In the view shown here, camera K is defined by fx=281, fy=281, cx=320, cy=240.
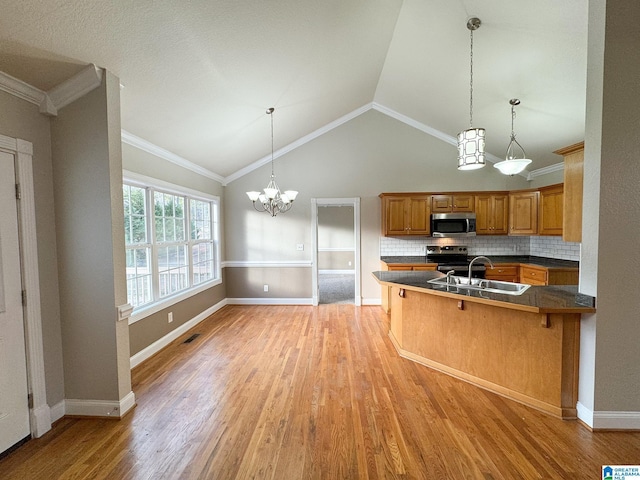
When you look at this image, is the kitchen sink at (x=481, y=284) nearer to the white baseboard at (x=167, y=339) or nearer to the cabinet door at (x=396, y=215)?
the cabinet door at (x=396, y=215)

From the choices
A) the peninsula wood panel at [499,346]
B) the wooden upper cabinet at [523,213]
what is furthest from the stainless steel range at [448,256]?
the peninsula wood panel at [499,346]

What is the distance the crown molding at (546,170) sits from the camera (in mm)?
4544

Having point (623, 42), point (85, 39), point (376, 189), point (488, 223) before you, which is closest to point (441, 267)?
point (488, 223)

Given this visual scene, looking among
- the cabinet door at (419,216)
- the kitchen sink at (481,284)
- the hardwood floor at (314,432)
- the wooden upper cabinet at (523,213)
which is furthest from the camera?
the cabinet door at (419,216)

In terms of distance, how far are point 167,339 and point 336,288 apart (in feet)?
13.7

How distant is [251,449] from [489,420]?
176cm

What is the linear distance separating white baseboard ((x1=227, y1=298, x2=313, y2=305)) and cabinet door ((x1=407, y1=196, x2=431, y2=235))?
238 centimetres

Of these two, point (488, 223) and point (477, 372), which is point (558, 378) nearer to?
point (477, 372)

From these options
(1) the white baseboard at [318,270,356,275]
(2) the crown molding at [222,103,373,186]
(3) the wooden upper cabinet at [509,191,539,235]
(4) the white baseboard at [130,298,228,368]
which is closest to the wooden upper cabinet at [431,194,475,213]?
(3) the wooden upper cabinet at [509,191,539,235]

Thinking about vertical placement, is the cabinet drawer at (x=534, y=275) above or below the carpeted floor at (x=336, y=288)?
above

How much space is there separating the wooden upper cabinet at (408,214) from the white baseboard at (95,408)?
14.0ft

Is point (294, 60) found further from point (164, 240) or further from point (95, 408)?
point (95, 408)

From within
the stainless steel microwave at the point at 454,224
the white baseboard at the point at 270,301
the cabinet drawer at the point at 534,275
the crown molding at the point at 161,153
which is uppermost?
the crown molding at the point at 161,153

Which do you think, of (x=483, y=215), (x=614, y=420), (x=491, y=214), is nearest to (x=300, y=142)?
(x=483, y=215)
